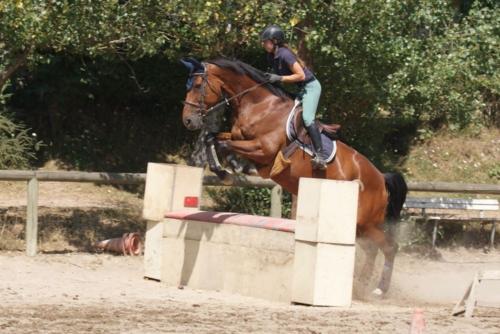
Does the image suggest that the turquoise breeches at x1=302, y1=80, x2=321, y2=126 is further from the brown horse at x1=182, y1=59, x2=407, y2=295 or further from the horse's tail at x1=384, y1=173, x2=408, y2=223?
the horse's tail at x1=384, y1=173, x2=408, y2=223

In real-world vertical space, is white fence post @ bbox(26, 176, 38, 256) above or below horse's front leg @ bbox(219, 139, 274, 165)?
below

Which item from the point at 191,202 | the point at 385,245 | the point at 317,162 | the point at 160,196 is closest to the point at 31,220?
the point at 160,196

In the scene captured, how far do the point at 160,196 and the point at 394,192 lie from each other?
2.69 meters

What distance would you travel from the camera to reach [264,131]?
10.4m

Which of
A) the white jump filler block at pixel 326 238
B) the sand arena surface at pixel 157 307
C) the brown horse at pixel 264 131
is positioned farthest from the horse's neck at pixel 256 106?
the sand arena surface at pixel 157 307

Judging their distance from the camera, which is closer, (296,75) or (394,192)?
(296,75)

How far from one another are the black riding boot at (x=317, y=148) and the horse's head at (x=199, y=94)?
1.04 meters

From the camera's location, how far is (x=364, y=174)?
10.9 meters

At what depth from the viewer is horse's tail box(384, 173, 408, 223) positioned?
11.3 metres

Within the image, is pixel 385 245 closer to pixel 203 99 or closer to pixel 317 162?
pixel 317 162

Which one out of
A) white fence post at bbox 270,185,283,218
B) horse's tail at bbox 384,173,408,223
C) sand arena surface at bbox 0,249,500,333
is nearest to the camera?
sand arena surface at bbox 0,249,500,333

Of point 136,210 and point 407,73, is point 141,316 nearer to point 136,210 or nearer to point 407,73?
point 407,73

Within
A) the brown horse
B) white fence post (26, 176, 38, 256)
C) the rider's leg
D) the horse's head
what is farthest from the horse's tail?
white fence post (26, 176, 38, 256)

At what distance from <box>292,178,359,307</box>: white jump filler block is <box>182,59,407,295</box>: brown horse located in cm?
130
